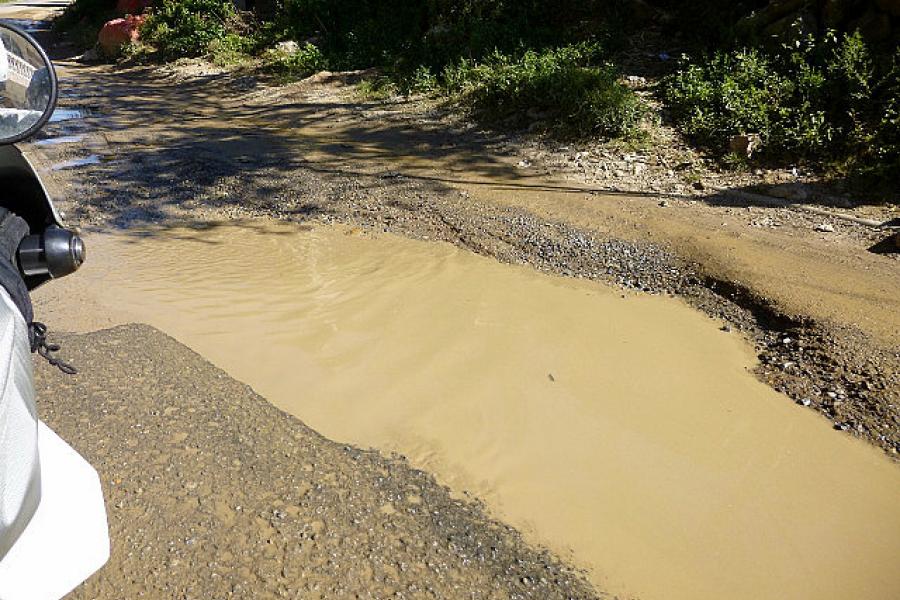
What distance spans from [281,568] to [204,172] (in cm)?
572

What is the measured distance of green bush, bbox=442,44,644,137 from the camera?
8.12 metres

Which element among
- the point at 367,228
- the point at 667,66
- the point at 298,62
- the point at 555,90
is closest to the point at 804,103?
the point at 667,66

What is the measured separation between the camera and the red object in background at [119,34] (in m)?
17.3

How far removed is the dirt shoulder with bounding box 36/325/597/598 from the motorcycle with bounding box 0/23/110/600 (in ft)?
3.84

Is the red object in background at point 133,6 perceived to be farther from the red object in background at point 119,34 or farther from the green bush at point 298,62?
the green bush at point 298,62

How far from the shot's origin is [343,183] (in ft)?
23.1

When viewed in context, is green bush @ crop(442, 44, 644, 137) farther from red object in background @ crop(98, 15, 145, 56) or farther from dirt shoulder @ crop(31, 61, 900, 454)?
red object in background @ crop(98, 15, 145, 56)

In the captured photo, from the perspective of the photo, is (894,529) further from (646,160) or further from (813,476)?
(646,160)

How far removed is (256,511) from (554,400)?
167 centimetres

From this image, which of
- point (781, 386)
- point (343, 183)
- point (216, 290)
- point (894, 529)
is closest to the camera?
point (894, 529)

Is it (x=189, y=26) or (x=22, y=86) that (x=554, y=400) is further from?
(x=189, y=26)

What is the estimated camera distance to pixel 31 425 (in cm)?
128

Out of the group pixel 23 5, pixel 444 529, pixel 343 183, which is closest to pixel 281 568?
pixel 444 529

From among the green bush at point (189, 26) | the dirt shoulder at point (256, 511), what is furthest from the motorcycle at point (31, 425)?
the green bush at point (189, 26)
